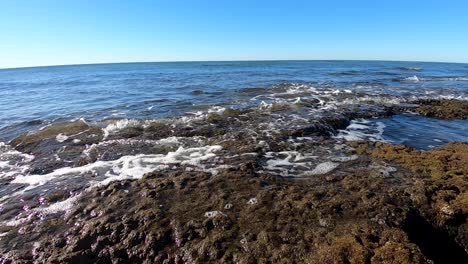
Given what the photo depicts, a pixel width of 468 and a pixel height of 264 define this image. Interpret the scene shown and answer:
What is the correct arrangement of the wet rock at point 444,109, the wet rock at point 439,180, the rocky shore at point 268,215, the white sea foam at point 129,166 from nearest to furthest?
the rocky shore at point 268,215 < the wet rock at point 439,180 < the white sea foam at point 129,166 < the wet rock at point 444,109

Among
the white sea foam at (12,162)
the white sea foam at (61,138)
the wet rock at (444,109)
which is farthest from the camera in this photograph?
the wet rock at (444,109)

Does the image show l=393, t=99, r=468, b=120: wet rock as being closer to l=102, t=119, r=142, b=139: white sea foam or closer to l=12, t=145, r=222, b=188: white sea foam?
l=12, t=145, r=222, b=188: white sea foam

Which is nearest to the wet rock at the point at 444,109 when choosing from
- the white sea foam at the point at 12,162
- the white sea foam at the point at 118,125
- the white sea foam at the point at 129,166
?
the white sea foam at the point at 129,166

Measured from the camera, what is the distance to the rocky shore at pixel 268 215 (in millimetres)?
5312

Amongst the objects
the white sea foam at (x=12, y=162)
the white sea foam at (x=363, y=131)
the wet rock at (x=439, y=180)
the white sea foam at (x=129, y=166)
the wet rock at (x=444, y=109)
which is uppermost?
the wet rock at (x=444, y=109)

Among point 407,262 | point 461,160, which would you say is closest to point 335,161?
point 461,160

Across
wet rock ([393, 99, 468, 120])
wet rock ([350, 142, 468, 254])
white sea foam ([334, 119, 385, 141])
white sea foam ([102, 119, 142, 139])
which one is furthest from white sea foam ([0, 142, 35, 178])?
wet rock ([393, 99, 468, 120])

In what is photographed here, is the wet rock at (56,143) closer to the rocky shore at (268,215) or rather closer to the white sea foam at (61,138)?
the white sea foam at (61,138)

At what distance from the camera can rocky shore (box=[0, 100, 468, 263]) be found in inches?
209

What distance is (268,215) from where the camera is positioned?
6.22 metres

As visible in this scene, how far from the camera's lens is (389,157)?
9.25m

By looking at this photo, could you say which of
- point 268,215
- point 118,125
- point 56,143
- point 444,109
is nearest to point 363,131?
point 444,109

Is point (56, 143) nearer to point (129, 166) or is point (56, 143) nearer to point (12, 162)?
point (12, 162)

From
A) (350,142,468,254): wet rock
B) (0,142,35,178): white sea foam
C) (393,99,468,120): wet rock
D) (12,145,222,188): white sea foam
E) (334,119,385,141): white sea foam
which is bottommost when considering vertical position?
(0,142,35,178): white sea foam
